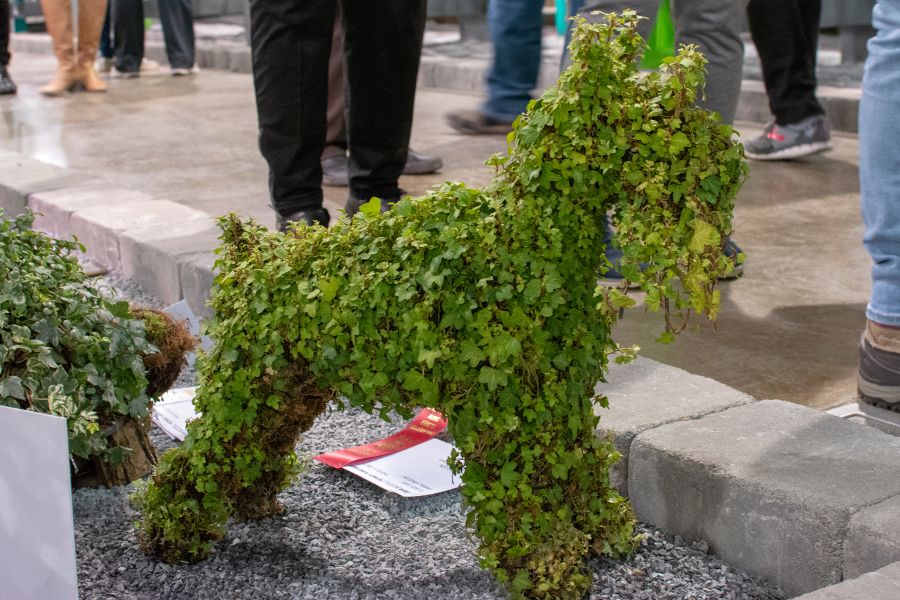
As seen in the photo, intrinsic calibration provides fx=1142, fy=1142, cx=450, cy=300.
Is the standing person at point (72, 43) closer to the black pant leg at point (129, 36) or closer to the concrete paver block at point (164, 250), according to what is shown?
the black pant leg at point (129, 36)

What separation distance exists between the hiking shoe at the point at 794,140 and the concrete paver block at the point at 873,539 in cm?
292

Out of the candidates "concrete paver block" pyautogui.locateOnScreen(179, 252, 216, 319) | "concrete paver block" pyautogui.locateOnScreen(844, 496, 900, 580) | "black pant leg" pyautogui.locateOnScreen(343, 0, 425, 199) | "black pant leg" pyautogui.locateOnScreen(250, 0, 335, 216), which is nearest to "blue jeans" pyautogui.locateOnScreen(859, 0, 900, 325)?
"concrete paver block" pyautogui.locateOnScreen(844, 496, 900, 580)

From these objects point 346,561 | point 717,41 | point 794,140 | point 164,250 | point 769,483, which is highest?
point 717,41

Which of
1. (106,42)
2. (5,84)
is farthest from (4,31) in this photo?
(106,42)

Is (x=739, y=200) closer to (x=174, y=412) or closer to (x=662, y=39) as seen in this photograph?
(x=662, y=39)

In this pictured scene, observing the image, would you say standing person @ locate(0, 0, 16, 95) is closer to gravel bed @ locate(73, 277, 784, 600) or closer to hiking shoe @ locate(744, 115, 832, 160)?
hiking shoe @ locate(744, 115, 832, 160)

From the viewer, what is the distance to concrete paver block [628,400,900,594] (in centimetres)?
161

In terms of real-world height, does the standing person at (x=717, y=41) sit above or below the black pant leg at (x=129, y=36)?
above

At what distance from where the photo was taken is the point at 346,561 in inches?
70.4

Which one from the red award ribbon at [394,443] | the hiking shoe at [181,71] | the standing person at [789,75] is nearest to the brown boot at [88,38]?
the hiking shoe at [181,71]

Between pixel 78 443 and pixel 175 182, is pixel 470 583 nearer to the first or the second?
pixel 78 443

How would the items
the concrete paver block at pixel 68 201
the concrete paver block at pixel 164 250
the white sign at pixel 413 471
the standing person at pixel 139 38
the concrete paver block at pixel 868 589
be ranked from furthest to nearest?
the standing person at pixel 139 38
the concrete paver block at pixel 68 201
the concrete paver block at pixel 164 250
the white sign at pixel 413 471
the concrete paver block at pixel 868 589

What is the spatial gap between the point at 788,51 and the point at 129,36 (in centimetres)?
557

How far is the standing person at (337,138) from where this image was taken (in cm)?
394
